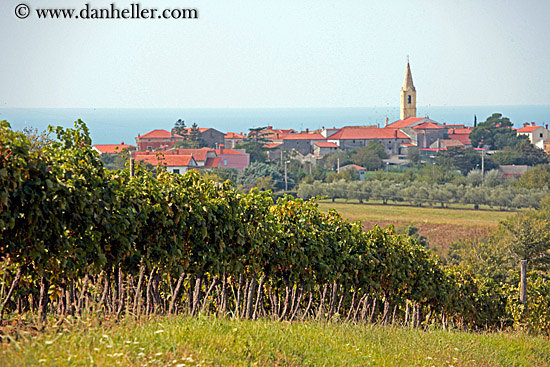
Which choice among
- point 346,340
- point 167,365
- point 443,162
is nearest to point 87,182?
point 167,365

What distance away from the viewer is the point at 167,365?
14.2 feet

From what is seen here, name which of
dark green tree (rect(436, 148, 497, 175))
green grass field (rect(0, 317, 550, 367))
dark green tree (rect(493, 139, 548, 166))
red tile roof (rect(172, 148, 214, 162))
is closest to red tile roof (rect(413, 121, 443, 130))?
dark green tree (rect(493, 139, 548, 166))

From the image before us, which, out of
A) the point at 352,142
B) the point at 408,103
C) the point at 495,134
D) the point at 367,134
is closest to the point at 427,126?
the point at 367,134

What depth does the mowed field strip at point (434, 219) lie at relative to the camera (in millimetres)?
57344

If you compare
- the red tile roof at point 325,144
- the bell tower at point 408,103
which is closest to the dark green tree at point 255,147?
the red tile roof at point 325,144

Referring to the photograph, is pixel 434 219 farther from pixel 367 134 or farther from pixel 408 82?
pixel 408 82

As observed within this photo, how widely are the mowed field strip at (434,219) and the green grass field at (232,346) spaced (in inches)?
1712

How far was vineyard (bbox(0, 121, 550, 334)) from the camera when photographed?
199 inches

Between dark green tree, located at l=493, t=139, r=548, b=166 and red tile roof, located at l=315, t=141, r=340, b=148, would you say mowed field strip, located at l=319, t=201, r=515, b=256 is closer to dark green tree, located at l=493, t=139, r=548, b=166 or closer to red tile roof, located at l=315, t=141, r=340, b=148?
dark green tree, located at l=493, t=139, r=548, b=166

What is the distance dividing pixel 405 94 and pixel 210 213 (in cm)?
17655

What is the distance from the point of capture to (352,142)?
442ft

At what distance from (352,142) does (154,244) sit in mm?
129495

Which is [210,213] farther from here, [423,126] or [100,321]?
[423,126]

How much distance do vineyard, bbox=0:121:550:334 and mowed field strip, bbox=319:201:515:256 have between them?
40.7 m
